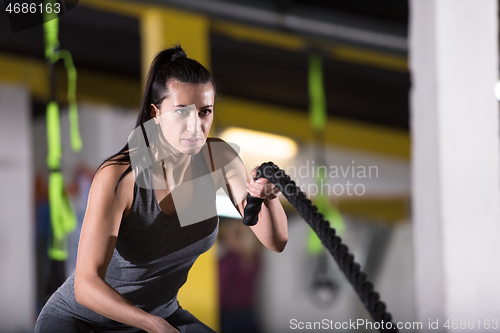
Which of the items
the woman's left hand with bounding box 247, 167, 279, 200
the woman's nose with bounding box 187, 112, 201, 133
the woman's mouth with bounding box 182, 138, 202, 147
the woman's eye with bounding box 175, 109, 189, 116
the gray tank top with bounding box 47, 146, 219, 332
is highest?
the woman's eye with bounding box 175, 109, 189, 116

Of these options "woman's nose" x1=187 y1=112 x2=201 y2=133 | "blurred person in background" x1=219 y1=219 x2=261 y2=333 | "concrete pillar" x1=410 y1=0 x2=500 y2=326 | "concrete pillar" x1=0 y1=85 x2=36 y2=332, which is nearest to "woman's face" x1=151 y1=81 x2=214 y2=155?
"woman's nose" x1=187 y1=112 x2=201 y2=133

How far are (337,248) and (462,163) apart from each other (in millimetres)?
493

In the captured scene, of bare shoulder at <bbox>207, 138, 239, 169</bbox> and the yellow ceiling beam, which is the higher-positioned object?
the yellow ceiling beam

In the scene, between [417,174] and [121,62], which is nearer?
[417,174]

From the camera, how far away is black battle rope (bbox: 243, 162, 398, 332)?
0.27 meters

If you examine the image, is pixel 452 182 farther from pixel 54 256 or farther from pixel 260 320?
pixel 260 320

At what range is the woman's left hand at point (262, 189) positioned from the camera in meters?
0.29

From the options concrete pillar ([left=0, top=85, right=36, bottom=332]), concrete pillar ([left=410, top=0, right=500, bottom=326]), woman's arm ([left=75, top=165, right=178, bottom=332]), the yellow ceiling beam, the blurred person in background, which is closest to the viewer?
woman's arm ([left=75, top=165, right=178, bottom=332])

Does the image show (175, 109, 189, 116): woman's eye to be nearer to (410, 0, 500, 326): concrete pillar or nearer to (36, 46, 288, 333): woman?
(36, 46, 288, 333): woman

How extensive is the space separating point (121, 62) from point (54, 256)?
121 cm

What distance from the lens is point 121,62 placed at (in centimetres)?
154

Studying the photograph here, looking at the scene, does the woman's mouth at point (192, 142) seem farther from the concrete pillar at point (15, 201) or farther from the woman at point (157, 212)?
the concrete pillar at point (15, 201)

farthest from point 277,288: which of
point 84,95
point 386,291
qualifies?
point 84,95

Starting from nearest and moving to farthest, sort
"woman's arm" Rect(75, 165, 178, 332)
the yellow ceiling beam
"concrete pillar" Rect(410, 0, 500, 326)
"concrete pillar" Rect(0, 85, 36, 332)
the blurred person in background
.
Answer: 1. "woman's arm" Rect(75, 165, 178, 332)
2. "concrete pillar" Rect(410, 0, 500, 326)
3. the blurred person in background
4. the yellow ceiling beam
5. "concrete pillar" Rect(0, 85, 36, 332)
